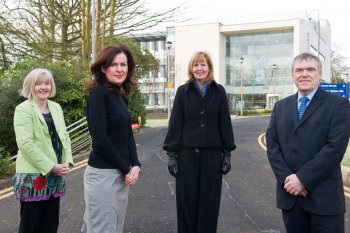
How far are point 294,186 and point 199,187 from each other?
44.0 inches

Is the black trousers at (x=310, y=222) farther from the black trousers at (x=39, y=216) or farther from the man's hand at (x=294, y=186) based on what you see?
the black trousers at (x=39, y=216)

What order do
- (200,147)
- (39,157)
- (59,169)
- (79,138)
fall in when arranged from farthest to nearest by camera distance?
(79,138) < (200,147) < (59,169) < (39,157)

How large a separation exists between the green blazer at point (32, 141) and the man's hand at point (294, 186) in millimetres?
2059

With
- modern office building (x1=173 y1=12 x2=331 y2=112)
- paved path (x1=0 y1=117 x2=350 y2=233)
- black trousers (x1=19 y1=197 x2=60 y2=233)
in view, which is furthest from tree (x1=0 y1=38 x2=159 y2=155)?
modern office building (x1=173 y1=12 x2=331 y2=112)

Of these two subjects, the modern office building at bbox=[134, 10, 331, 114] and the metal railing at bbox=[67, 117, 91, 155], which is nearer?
the metal railing at bbox=[67, 117, 91, 155]

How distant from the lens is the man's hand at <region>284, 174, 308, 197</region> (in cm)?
309

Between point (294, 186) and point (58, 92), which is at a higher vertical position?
point (58, 92)

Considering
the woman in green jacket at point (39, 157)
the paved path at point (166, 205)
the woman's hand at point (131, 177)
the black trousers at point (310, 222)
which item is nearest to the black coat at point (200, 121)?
the woman's hand at point (131, 177)

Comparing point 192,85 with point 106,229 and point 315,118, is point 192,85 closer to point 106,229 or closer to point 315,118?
point 315,118

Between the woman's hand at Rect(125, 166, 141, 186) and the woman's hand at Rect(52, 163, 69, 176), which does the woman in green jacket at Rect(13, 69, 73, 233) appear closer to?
the woman's hand at Rect(52, 163, 69, 176)

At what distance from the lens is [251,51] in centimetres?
5341

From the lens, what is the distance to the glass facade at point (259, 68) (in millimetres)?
51250

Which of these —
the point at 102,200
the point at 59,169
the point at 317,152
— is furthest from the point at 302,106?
the point at 59,169

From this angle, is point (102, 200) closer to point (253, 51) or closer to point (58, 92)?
point (58, 92)
